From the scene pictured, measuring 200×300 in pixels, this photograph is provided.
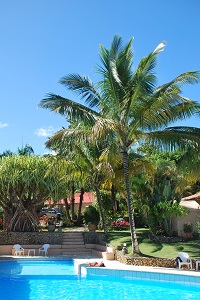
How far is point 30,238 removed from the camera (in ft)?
73.0

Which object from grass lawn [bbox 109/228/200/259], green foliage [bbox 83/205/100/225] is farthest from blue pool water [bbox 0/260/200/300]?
green foliage [bbox 83/205/100/225]

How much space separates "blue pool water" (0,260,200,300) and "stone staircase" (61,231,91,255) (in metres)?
4.38

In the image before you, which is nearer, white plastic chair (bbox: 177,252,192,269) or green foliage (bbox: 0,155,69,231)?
white plastic chair (bbox: 177,252,192,269)

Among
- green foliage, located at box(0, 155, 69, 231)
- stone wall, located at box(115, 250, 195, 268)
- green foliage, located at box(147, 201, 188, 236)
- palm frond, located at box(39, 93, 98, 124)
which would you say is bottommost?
stone wall, located at box(115, 250, 195, 268)

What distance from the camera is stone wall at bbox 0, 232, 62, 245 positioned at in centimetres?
2207

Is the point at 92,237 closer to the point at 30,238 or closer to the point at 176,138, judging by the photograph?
the point at 30,238

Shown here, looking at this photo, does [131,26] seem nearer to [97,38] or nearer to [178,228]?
[97,38]

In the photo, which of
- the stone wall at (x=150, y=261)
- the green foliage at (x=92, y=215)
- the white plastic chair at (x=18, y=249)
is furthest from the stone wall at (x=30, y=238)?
the stone wall at (x=150, y=261)

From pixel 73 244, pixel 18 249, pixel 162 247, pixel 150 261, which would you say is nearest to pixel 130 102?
pixel 150 261

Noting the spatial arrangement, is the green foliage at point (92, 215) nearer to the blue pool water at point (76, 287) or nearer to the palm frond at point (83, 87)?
the blue pool water at point (76, 287)

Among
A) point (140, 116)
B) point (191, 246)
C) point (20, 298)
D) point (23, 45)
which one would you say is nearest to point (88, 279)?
point (20, 298)

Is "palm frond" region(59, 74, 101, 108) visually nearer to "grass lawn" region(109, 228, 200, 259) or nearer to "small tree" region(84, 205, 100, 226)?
"grass lawn" region(109, 228, 200, 259)

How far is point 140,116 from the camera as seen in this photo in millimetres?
14789

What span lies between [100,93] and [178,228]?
376 inches
